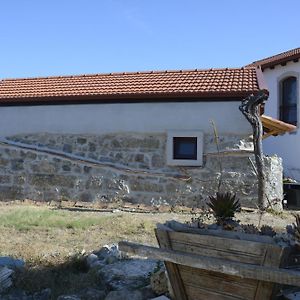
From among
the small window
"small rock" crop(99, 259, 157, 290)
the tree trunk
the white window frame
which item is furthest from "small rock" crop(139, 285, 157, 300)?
the small window

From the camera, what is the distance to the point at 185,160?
11336 mm

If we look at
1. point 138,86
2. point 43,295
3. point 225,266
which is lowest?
point 43,295

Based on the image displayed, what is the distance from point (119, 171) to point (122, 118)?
1.46 m

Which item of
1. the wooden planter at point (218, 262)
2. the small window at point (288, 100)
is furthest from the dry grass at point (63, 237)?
the small window at point (288, 100)

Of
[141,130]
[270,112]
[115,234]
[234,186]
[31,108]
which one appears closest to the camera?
[115,234]

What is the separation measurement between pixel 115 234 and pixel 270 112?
39.8 ft

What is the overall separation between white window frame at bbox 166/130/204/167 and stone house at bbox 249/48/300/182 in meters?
6.38

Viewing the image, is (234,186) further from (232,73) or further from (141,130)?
(232,73)

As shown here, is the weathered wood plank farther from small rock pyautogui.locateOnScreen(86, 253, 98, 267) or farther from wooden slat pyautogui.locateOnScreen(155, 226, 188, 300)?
small rock pyautogui.locateOnScreen(86, 253, 98, 267)

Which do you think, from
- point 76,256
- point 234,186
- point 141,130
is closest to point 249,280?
point 76,256

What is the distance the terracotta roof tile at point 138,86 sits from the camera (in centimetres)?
1136

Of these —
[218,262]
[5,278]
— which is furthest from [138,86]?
[218,262]

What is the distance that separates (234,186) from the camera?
11.0 meters

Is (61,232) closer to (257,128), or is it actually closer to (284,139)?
(257,128)
